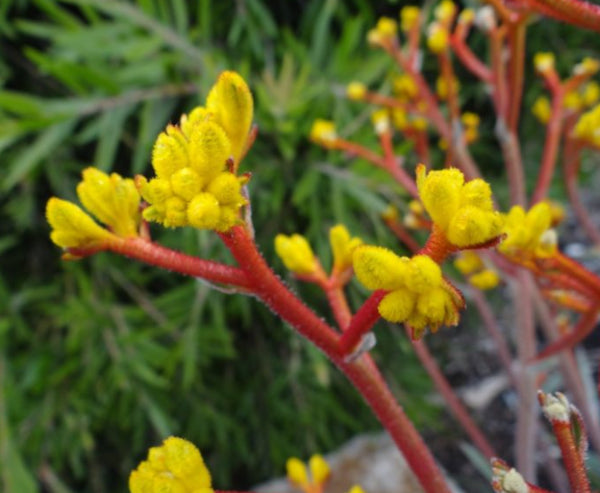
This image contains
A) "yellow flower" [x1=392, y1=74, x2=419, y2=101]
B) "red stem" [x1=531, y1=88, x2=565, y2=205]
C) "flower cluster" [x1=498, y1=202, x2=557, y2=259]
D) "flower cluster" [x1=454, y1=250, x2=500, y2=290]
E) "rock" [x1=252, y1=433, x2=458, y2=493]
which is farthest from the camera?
"rock" [x1=252, y1=433, x2=458, y2=493]

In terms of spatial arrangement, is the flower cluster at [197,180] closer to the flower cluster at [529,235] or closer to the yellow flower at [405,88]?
the flower cluster at [529,235]

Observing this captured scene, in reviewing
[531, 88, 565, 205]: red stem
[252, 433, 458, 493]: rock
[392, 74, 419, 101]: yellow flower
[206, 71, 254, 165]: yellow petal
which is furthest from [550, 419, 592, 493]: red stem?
[252, 433, 458, 493]: rock

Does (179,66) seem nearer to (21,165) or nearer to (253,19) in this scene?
(253,19)

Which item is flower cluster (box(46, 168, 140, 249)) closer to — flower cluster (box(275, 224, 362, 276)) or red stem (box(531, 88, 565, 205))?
flower cluster (box(275, 224, 362, 276))

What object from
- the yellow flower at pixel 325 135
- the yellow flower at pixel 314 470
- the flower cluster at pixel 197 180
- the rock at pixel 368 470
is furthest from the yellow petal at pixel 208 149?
the rock at pixel 368 470

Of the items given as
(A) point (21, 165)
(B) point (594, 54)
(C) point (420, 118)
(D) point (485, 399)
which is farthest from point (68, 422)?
(B) point (594, 54)

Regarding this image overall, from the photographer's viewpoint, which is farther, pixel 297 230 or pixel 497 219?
pixel 297 230
